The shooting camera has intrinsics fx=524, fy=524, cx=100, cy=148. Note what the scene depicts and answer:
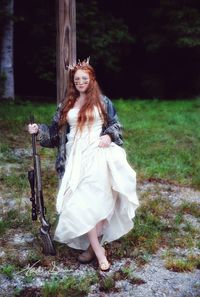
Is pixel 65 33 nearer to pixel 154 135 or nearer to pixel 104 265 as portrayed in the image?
pixel 104 265

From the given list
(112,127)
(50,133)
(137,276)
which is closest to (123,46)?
(50,133)

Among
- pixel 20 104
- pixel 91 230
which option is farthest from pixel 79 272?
pixel 20 104

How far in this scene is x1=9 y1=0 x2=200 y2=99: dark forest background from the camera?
16453mm

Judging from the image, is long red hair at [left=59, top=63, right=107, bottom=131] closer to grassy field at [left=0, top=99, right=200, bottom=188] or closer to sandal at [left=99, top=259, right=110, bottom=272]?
sandal at [left=99, top=259, right=110, bottom=272]

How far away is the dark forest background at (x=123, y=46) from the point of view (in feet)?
54.0

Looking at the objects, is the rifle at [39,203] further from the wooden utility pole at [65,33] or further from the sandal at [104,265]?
the wooden utility pole at [65,33]

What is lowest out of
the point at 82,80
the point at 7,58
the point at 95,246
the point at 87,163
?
the point at 95,246

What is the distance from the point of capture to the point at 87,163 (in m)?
4.72

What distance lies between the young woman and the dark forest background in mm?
10474

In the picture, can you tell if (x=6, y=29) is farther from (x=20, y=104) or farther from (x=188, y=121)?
(x=188, y=121)

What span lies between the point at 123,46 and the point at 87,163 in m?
13.9

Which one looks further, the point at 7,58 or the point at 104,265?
the point at 7,58

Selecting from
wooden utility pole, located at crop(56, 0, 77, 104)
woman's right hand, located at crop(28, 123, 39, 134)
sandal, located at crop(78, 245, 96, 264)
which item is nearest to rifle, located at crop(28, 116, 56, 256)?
woman's right hand, located at crop(28, 123, 39, 134)

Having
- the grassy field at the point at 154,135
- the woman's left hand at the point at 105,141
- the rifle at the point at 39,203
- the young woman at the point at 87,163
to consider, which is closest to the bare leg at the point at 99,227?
the young woman at the point at 87,163
